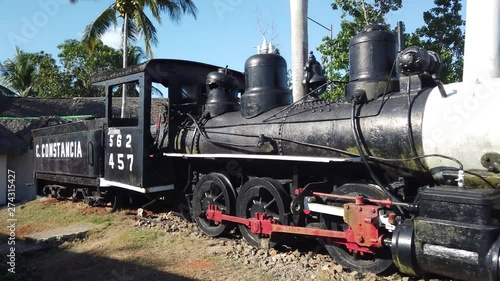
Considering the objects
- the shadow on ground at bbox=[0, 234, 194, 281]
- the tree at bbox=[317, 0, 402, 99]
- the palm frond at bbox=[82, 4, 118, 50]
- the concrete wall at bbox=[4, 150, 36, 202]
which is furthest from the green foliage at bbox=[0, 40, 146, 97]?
the shadow on ground at bbox=[0, 234, 194, 281]

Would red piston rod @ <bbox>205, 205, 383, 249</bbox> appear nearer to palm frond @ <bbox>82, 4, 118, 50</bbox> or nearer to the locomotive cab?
the locomotive cab

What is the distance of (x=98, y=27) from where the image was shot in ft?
61.5

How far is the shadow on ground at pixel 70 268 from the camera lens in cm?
461

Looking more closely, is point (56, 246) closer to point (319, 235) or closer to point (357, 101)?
point (319, 235)

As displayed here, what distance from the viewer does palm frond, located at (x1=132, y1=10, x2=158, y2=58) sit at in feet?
60.1

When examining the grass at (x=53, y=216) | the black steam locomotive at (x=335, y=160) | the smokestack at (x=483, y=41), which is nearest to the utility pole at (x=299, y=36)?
the black steam locomotive at (x=335, y=160)

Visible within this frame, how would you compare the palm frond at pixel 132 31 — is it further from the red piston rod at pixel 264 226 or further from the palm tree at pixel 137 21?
the red piston rod at pixel 264 226

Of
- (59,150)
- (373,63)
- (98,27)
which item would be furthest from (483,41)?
(98,27)

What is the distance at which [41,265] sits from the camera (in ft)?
17.8

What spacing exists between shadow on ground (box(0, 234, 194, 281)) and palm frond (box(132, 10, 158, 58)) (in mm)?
13868

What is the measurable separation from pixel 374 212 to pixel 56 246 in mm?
4548

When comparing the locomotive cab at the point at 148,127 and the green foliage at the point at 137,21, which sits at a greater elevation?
the green foliage at the point at 137,21

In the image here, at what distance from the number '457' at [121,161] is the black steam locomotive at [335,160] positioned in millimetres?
15

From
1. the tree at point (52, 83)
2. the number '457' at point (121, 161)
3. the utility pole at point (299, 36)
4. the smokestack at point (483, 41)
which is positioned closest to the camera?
the smokestack at point (483, 41)
